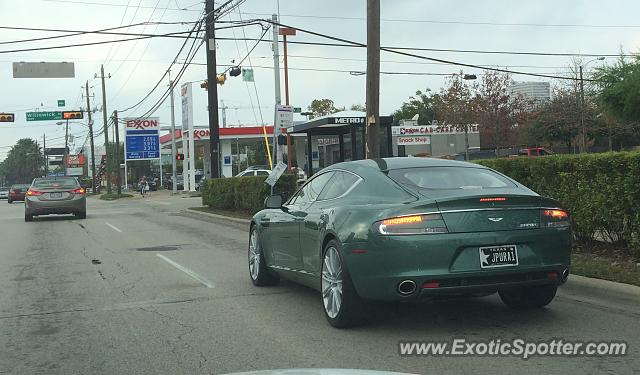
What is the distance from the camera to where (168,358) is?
535 centimetres

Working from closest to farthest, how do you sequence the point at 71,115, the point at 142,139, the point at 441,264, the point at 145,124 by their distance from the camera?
1. the point at 441,264
2. the point at 71,115
3. the point at 142,139
4. the point at 145,124

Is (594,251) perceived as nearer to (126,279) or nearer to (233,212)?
(126,279)

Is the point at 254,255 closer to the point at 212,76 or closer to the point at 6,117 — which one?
the point at 212,76

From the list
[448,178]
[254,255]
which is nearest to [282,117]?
[254,255]

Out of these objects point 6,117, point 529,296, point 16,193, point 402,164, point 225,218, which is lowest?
point 16,193

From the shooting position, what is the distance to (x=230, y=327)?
6340 mm

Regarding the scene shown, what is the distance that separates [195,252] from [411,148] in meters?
49.7

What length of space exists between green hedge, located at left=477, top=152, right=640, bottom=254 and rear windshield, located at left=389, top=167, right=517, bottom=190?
2213mm

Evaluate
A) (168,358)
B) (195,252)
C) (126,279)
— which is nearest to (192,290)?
(126,279)

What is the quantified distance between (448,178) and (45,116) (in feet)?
161

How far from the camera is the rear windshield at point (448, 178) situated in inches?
244

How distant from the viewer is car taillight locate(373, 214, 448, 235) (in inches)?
216

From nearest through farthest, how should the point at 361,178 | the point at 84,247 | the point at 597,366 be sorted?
the point at 597,366
the point at 361,178
the point at 84,247

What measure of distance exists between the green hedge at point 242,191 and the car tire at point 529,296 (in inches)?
433
